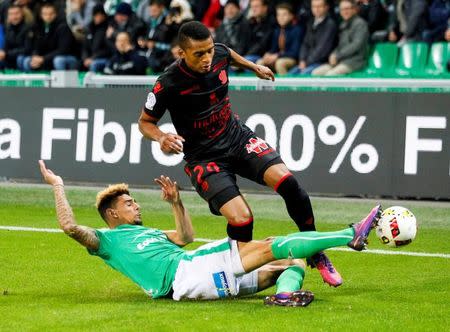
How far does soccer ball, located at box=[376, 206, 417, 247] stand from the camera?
9164mm

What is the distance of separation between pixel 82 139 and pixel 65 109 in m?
0.55

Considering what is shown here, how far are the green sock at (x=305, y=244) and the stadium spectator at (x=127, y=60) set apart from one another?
1136 cm

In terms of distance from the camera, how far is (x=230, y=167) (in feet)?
32.4

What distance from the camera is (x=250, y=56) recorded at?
1988 cm

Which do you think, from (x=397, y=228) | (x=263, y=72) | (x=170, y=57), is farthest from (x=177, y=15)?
(x=397, y=228)

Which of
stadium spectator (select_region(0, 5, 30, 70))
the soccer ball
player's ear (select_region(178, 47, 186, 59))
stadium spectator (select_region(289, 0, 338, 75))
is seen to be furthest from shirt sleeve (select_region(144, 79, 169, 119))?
stadium spectator (select_region(0, 5, 30, 70))

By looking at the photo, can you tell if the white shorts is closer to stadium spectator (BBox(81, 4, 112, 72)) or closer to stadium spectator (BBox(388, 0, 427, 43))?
stadium spectator (BBox(388, 0, 427, 43))

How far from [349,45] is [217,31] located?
9.71 ft

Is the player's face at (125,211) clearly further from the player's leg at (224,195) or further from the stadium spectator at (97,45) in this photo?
the stadium spectator at (97,45)

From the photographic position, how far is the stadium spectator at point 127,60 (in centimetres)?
1992

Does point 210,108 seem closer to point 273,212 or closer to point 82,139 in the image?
point 273,212

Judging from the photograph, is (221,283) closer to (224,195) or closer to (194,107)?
(224,195)

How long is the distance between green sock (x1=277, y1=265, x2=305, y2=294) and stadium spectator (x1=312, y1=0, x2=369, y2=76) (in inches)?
375

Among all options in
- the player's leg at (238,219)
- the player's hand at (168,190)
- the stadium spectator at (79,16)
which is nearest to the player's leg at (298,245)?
the player's leg at (238,219)
